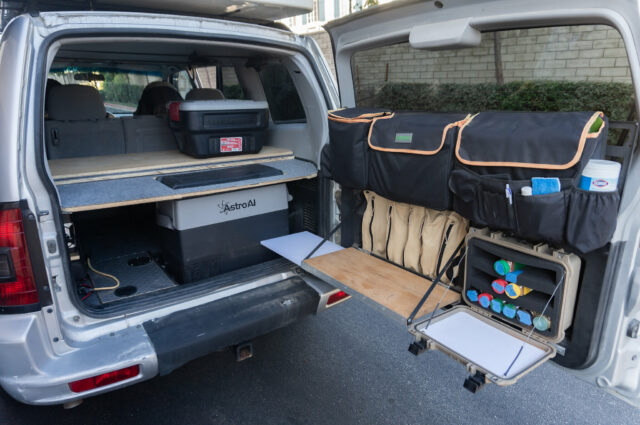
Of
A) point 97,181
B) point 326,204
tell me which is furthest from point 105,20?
point 326,204

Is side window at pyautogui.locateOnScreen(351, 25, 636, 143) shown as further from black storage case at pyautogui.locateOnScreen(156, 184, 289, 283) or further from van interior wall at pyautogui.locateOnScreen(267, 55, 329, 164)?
black storage case at pyautogui.locateOnScreen(156, 184, 289, 283)

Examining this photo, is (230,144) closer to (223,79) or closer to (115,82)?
(223,79)

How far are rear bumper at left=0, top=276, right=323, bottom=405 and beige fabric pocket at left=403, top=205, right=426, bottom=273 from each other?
0.52m

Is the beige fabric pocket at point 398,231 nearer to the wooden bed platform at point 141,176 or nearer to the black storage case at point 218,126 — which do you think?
the wooden bed platform at point 141,176

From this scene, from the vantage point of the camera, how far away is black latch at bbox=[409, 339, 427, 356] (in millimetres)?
1569

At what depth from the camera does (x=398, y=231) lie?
2.23 m

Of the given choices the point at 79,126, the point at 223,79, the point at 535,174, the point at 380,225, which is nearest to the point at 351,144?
the point at 380,225

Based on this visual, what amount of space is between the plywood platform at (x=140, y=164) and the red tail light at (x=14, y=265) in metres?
0.69

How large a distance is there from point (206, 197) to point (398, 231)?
107 centimetres

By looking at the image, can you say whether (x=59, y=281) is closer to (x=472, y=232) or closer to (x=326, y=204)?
(x=326, y=204)

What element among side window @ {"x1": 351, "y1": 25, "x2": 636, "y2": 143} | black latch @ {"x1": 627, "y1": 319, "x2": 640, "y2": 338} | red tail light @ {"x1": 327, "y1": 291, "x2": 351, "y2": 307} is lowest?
red tail light @ {"x1": 327, "y1": 291, "x2": 351, "y2": 307}

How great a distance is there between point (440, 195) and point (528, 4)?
31.3 inches

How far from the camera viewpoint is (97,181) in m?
2.27

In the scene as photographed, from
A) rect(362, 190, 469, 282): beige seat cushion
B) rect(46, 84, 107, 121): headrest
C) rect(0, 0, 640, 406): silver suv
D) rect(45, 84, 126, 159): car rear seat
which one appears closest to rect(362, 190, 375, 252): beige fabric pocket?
rect(362, 190, 469, 282): beige seat cushion
